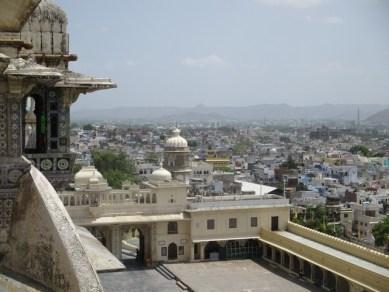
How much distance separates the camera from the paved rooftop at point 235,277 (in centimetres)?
1778

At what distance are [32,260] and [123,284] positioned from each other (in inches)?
580

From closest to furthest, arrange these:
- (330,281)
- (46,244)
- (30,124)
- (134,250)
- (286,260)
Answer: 1. (46,244)
2. (30,124)
3. (330,281)
4. (286,260)
5. (134,250)

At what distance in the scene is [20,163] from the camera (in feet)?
14.7

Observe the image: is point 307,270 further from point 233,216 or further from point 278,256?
point 233,216

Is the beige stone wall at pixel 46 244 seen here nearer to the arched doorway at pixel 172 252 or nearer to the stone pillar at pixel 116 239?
the stone pillar at pixel 116 239

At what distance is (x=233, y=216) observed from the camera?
71.8 ft

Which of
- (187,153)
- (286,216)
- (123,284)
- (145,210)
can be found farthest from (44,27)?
(187,153)

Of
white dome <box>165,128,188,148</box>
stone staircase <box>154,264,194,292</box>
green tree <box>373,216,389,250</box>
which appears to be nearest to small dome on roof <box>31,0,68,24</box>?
stone staircase <box>154,264,194,292</box>

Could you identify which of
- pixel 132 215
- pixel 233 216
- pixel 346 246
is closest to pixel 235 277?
pixel 233 216

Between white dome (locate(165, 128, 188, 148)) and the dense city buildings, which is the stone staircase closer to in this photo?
the dense city buildings

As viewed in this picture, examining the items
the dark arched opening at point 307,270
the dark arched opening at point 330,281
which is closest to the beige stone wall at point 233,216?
the dark arched opening at point 307,270

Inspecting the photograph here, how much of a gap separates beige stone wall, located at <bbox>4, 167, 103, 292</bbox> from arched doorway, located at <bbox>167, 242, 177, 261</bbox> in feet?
57.6

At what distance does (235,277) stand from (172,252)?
3.24m

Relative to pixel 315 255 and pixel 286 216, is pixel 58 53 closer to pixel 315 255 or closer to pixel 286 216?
pixel 315 255
